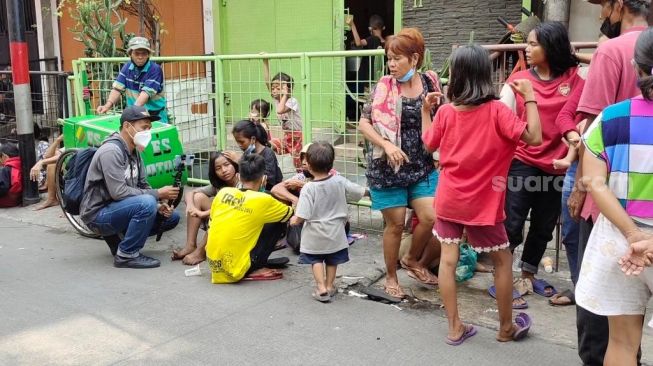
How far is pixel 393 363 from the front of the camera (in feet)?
11.2

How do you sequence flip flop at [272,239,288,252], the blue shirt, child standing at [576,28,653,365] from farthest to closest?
1. the blue shirt
2. flip flop at [272,239,288,252]
3. child standing at [576,28,653,365]

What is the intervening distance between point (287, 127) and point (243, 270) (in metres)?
1.88

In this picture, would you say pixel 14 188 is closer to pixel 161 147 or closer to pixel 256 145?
pixel 161 147

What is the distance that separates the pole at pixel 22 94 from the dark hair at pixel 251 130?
10.2 ft

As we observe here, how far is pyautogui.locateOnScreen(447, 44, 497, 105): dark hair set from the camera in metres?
3.29

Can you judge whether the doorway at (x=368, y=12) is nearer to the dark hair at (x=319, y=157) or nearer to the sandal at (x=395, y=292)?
the dark hair at (x=319, y=157)

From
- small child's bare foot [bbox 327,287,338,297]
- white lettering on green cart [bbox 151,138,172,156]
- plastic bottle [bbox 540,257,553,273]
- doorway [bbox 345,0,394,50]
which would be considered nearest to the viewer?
small child's bare foot [bbox 327,287,338,297]

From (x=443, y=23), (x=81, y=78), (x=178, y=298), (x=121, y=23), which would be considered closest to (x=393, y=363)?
(x=178, y=298)

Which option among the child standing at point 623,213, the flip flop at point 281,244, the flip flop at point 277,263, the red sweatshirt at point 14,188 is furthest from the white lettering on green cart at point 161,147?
the child standing at point 623,213

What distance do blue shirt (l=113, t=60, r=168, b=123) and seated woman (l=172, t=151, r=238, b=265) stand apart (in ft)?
5.94

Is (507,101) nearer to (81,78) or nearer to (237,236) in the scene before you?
(237,236)

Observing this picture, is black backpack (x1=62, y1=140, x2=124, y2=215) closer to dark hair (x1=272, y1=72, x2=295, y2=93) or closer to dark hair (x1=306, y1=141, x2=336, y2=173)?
dark hair (x1=272, y1=72, x2=295, y2=93)

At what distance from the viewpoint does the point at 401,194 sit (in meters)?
4.19

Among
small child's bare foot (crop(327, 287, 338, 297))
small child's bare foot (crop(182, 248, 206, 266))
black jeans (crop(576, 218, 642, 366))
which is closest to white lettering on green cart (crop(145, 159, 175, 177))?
small child's bare foot (crop(182, 248, 206, 266))
